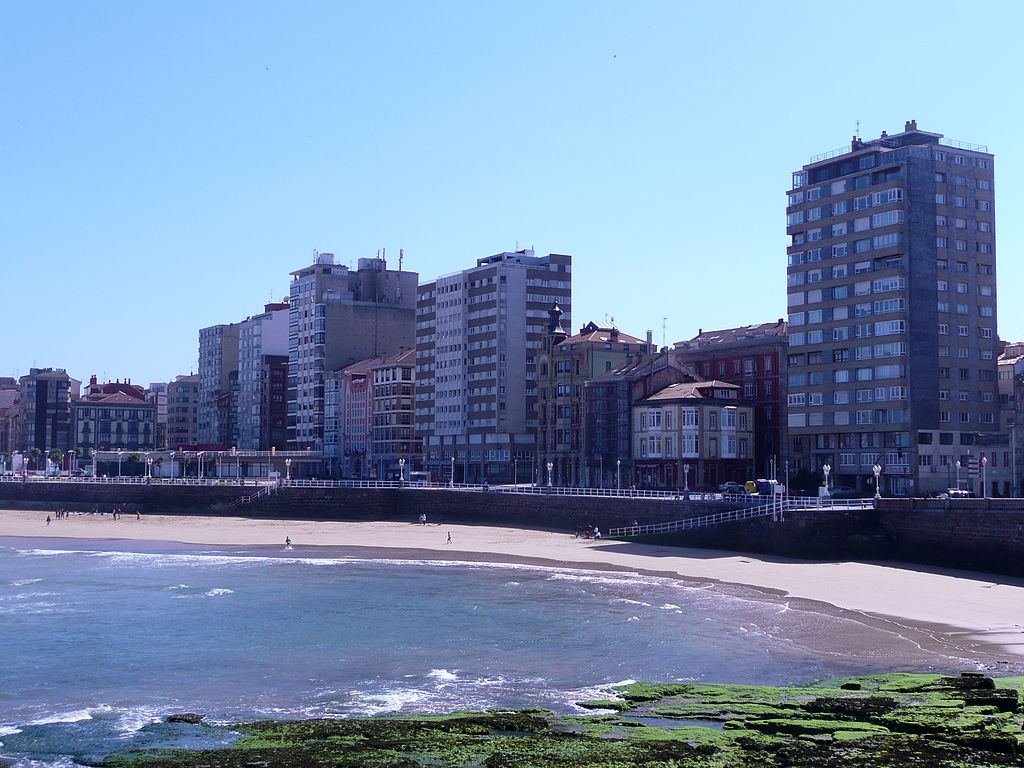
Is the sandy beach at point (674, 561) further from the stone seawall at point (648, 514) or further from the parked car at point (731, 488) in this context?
the parked car at point (731, 488)

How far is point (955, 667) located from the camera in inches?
1625

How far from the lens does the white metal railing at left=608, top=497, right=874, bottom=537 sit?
3078 inches

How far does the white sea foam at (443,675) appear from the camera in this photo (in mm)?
41062

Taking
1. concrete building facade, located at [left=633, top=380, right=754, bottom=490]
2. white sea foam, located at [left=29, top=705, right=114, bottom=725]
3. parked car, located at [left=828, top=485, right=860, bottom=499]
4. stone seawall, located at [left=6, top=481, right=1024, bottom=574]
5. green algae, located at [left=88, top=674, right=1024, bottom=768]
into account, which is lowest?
white sea foam, located at [left=29, top=705, right=114, bottom=725]

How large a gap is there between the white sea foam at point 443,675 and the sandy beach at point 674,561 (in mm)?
21430

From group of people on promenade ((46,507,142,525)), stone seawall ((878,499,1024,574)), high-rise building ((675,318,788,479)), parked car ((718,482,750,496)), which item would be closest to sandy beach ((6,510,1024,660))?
group of people on promenade ((46,507,142,525))

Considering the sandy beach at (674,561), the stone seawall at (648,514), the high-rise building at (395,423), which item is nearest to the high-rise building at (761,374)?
the stone seawall at (648,514)

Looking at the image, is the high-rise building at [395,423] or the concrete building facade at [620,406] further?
the high-rise building at [395,423]

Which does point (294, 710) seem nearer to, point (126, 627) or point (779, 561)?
point (126, 627)

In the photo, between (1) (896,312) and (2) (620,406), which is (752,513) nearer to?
(1) (896,312)

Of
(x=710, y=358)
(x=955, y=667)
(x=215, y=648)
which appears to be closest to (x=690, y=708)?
(x=955, y=667)

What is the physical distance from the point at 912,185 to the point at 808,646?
71013mm

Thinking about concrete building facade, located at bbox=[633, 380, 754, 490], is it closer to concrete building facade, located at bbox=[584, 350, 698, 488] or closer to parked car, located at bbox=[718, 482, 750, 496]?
concrete building facade, located at bbox=[584, 350, 698, 488]

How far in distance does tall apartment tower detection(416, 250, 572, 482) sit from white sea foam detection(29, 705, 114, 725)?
119652mm
